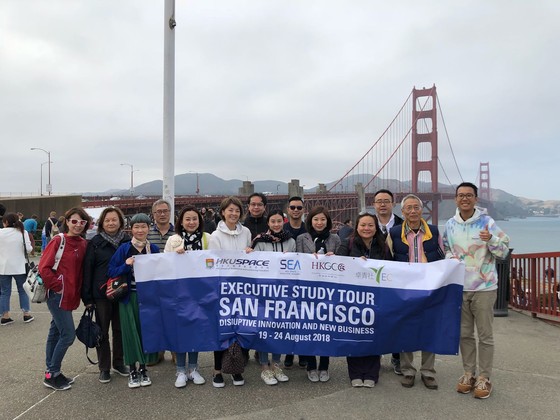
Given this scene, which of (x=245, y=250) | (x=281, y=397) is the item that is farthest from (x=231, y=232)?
(x=281, y=397)

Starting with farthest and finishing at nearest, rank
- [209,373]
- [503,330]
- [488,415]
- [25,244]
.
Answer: [25,244] → [503,330] → [209,373] → [488,415]

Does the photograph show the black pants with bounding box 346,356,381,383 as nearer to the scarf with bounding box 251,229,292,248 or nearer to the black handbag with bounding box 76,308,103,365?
the scarf with bounding box 251,229,292,248

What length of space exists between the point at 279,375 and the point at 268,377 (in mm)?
114

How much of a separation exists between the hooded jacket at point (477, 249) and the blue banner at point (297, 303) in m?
0.10

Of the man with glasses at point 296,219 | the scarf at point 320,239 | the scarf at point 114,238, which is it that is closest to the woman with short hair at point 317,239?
the scarf at point 320,239

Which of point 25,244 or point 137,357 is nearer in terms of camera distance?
point 137,357

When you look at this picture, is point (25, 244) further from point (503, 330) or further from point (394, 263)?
point (503, 330)

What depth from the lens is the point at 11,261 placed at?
5.47 meters

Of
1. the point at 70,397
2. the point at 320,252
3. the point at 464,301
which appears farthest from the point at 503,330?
the point at 70,397

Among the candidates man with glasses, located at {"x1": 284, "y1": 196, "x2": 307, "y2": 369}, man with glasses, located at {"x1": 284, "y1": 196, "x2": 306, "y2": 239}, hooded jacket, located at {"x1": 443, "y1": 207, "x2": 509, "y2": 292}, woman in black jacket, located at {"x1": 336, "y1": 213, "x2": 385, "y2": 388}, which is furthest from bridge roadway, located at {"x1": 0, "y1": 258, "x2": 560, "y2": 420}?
man with glasses, located at {"x1": 284, "y1": 196, "x2": 306, "y2": 239}

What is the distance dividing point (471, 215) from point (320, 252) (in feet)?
4.42

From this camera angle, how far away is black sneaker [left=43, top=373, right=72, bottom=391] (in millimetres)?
3443

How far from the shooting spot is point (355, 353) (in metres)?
3.50

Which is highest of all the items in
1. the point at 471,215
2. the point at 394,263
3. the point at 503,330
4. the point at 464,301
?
the point at 471,215
